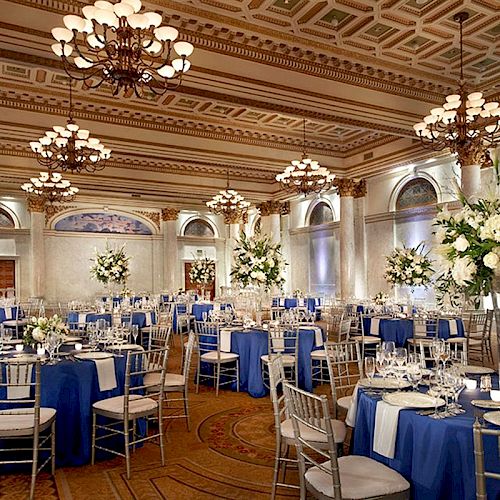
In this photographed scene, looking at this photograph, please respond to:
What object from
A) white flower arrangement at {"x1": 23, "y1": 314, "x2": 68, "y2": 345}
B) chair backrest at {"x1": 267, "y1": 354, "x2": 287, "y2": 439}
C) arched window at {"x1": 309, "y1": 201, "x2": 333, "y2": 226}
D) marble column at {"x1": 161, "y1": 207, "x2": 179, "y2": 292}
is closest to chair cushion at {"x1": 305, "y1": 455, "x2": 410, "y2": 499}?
chair backrest at {"x1": 267, "y1": 354, "x2": 287, "y2": 439}

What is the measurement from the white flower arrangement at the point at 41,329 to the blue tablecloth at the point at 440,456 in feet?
10.8

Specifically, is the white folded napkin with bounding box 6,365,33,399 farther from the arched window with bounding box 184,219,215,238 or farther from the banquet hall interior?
the arched window with bounding box 184,219,215,238

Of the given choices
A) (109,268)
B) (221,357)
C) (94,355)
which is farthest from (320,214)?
(94,355)

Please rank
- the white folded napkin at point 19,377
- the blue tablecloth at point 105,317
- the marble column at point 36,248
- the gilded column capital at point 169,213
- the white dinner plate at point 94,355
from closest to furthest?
the white folded napkin at point 19,377, the white dinner plate at point 94,355, the blue tablecloth at point 105,317, the marble column at point 36,248, the gilded column capital at point 169,213

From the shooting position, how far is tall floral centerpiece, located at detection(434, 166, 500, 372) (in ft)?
8.89

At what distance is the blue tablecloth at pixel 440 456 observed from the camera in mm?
2646

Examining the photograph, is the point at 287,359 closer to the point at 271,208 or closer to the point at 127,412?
the point at 127,412

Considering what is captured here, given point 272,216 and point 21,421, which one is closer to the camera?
point 21,421

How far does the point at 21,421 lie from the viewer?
3.85 metres

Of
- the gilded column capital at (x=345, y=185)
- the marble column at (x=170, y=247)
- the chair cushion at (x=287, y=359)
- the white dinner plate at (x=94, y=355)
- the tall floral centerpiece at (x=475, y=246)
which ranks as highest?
the gilded column capital at (x=345, y=185)

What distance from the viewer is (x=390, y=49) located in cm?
809

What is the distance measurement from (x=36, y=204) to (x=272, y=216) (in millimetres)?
8300

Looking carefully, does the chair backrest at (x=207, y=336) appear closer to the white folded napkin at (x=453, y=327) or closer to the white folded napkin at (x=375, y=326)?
the white folded napkin at (x=375, y=326)

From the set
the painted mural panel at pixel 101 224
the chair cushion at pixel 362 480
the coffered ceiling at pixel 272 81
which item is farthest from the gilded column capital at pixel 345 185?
the chair cushion at pixel 362 480
